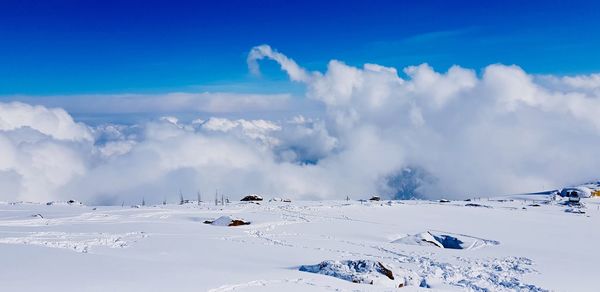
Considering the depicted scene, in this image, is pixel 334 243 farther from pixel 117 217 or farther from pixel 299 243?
pixel 117 217

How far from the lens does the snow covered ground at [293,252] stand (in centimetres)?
1911

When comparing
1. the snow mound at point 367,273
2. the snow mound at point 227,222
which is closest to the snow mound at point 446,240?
the snow mound at point 227,222

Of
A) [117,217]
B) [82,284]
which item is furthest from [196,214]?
[82,284]

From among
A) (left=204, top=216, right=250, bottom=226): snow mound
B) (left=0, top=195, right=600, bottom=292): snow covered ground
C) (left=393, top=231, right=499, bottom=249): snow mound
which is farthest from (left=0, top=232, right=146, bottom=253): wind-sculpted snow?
(left=393, top=231, right=499, bottom=249): snow mound

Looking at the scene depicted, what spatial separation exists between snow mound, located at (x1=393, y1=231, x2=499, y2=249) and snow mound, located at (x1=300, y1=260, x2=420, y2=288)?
14.3 metres

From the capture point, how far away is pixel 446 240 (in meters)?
39.2

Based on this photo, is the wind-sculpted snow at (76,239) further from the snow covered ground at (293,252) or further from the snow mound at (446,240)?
the snow mound at (446,240)

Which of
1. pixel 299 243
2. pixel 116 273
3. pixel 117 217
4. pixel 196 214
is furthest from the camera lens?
pixel 196 214

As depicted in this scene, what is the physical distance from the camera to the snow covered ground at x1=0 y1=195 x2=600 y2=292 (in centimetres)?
1911

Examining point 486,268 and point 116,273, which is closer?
point 116,273

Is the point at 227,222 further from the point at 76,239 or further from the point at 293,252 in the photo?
the point at 293,252

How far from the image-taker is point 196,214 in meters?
48.3

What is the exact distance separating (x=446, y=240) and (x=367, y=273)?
20266 millimetres

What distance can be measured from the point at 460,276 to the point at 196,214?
30.2 metres
